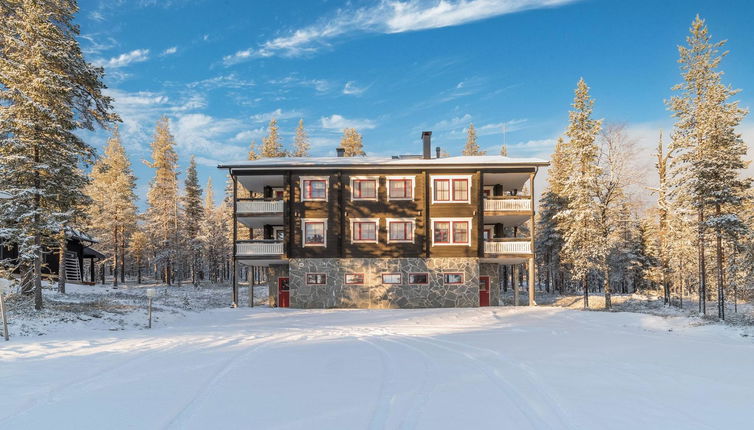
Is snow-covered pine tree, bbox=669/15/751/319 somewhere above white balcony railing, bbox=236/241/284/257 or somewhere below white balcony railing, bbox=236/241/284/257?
above

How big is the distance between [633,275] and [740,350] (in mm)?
48816

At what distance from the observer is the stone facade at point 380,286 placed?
28.1m

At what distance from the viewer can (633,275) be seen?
179ft

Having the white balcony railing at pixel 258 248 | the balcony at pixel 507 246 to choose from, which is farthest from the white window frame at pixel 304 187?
the balcony at pixel 507 246

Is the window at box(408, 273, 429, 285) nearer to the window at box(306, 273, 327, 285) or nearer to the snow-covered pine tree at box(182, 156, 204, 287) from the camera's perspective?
the window at box(306, 273, 327, 285)

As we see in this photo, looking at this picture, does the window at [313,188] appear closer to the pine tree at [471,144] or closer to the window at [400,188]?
the window at [400,188]

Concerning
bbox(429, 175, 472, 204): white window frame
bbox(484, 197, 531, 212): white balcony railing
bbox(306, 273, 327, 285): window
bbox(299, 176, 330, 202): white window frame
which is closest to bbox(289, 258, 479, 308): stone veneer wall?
bbox(306, 273, 327, 285): window

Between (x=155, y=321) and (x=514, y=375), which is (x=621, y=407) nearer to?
(x=514, y=375)

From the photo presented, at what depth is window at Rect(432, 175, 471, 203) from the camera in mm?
28766

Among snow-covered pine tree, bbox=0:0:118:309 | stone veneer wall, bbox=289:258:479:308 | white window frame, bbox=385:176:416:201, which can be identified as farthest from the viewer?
white window frame, bbox=385:176:416:201

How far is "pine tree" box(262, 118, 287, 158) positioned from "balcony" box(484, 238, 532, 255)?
30.6 m

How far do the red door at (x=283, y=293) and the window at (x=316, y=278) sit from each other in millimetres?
2574

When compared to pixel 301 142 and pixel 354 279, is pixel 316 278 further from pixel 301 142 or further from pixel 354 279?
pixel 301 142

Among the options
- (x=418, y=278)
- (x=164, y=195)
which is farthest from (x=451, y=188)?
(x=164, y=195)
